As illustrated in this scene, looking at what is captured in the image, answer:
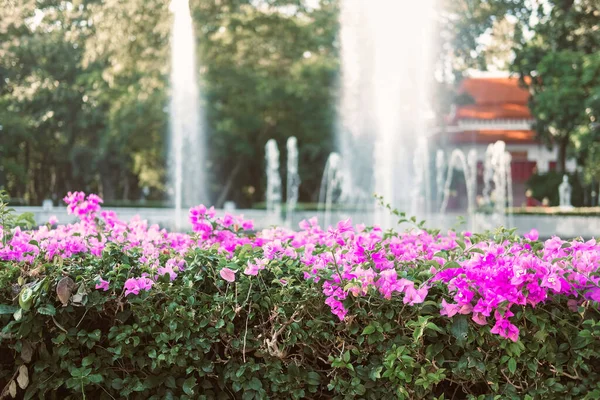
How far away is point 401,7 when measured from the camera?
19688 mm

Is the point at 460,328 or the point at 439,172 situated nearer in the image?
the point at 460,328

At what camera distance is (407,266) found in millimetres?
2945

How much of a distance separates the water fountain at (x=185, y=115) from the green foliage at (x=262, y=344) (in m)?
13.7

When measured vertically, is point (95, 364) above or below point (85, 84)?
below

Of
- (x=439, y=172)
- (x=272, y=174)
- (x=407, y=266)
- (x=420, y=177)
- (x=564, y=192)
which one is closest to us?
(x=407, y=266)

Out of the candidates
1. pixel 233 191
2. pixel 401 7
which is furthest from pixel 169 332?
pixel 233 191

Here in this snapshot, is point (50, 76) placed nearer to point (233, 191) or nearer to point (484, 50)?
point (233, 191)

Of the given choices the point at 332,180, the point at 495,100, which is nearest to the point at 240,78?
the point at 332,180

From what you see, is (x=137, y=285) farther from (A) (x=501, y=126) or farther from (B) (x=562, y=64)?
(A) (x=501, y=126)

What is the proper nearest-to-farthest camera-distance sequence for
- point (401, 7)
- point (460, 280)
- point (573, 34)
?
point (460, 280) → point (401, 7) → point (573, 34)

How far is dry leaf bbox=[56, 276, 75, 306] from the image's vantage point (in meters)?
2.66

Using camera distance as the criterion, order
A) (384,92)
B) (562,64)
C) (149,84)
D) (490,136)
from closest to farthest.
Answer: (562,64) → (149,84) → (384,92) → (490,136)

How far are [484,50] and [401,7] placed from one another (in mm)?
6363

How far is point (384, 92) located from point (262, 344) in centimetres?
2268
